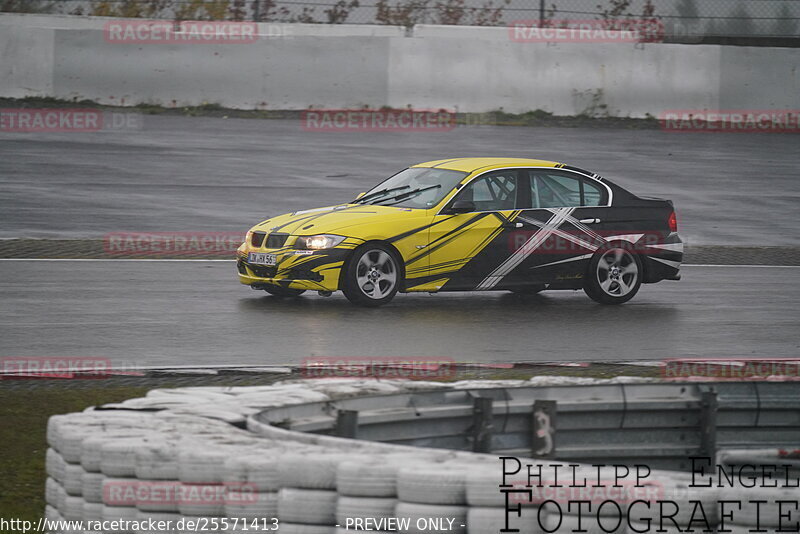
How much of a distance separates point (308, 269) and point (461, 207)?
1.67 metres

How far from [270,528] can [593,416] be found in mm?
2011

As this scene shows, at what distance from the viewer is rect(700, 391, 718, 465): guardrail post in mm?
6004

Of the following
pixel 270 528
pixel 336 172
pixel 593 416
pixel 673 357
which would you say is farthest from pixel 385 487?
pixel 336 172

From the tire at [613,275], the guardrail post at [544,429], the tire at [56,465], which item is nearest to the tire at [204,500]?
the tire at [56,465]

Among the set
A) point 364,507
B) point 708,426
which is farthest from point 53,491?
point 708,426

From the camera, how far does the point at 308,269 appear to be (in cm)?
1191

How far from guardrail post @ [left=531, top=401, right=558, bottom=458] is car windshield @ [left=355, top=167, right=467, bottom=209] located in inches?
265

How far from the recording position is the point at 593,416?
5.88 metres

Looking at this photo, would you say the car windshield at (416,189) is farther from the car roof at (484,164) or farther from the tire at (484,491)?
the tire at (484,491)

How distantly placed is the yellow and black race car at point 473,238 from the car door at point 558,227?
1cm

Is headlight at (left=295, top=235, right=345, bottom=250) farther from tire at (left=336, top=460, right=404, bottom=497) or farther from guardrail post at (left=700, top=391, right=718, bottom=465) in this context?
tire at (left=336, top=460, right=404, bottom=497)

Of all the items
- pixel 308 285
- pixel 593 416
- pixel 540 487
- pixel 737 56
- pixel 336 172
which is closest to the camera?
pixel 540 487

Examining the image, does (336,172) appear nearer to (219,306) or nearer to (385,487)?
(219,306)

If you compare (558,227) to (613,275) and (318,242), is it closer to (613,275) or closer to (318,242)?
(613,275)
